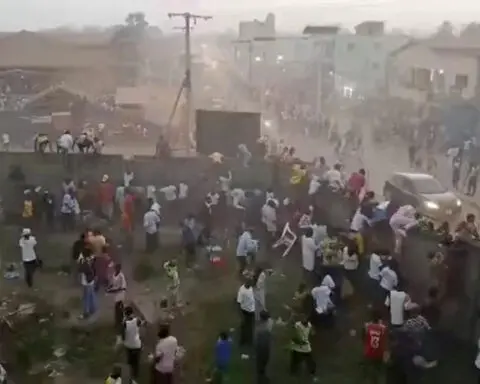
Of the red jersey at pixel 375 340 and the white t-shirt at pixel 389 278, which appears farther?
the white t-shirt at pixel 389 278

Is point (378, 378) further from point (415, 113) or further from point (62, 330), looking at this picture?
point (415, 113)

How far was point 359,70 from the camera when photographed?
874cm

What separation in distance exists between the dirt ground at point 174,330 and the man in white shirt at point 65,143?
1770mm

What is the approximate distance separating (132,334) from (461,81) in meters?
5.03

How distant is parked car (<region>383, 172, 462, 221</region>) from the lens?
7.55 metres

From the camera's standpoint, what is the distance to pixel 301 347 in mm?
5379

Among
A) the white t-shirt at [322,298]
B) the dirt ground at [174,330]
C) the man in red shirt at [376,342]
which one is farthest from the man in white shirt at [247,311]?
the man in red shirt at [376,342]

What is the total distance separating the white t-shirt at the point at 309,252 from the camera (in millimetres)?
6918

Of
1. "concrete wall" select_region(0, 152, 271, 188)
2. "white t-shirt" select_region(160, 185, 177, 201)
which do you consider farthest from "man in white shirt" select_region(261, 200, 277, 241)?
"white t-shirt" select_region(160, 185, 177, 201)

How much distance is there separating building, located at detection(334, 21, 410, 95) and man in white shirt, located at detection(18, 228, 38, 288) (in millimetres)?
4397

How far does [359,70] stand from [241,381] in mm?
4652

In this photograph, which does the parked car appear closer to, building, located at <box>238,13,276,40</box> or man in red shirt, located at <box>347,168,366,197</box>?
man in red shirt, located at <box>347,168,366,197</box>

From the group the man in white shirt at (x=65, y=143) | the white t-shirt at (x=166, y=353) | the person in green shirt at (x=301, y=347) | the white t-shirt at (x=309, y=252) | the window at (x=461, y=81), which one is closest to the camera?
the white t-shirt at (x=166, y=353)

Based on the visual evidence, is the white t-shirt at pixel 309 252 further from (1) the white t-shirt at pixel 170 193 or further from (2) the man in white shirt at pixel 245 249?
(1) the white t-shirt at pixel 170 193
